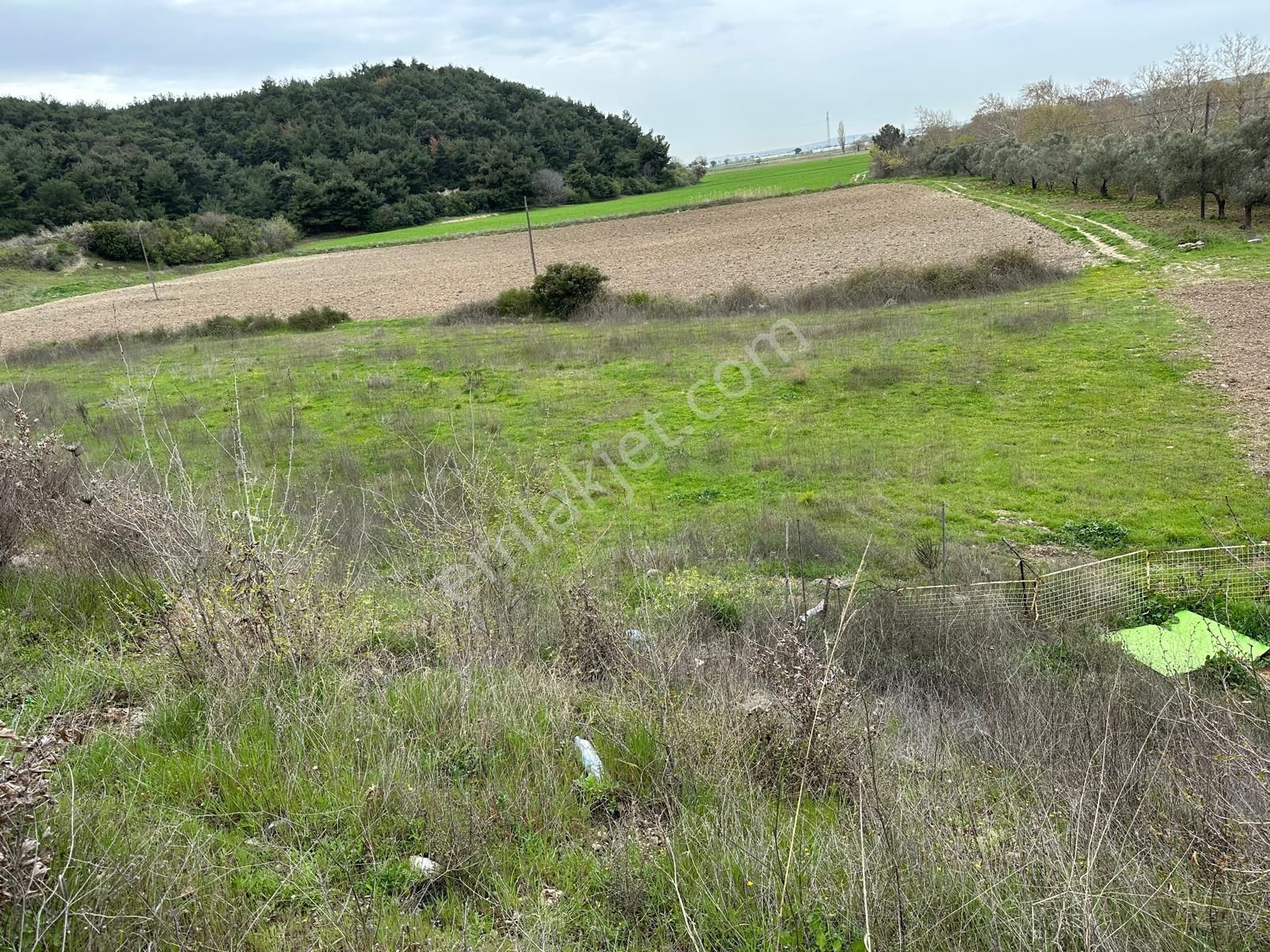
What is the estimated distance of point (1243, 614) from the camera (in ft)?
20.1

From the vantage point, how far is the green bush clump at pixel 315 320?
84.3ft

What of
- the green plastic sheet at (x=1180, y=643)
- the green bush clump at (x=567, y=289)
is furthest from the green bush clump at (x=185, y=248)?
the green plastic sheet at (x=1180, y=643)

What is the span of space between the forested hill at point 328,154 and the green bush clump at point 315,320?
135 ft

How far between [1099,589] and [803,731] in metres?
4.76

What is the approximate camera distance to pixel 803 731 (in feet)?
10.5

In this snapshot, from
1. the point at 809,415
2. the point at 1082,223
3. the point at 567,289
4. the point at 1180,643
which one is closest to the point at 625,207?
the point at 1082,223

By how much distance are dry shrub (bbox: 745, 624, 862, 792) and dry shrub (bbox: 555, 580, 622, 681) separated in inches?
52.6

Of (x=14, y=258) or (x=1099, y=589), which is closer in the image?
(x=1099, y=589)

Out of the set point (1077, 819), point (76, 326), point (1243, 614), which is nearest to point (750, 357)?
point (1243, 614)

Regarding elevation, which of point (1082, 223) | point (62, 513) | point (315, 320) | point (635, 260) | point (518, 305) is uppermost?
point (635, 260)

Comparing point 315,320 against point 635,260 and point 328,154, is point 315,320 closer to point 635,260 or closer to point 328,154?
point 635,260

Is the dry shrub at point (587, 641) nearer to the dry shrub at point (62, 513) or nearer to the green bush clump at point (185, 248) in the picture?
the dry shrub at point (62, 513)

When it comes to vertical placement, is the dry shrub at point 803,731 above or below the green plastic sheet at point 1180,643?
above

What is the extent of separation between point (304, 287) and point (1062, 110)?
4827 cm
